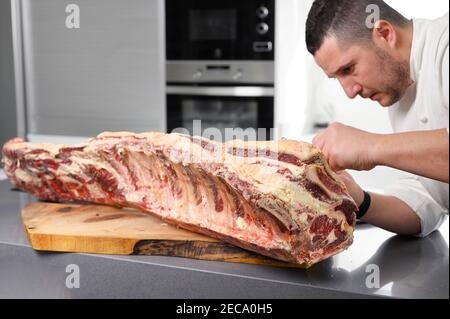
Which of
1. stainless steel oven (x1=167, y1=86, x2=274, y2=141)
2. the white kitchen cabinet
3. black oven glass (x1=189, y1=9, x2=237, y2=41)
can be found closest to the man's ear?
the white kitchen cabinet

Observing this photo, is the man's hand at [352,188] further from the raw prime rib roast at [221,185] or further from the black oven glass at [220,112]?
the black oven glass at [220,112]

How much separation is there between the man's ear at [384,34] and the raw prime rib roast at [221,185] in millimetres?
199

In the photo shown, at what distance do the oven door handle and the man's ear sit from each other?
1.16m

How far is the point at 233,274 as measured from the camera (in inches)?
28.7

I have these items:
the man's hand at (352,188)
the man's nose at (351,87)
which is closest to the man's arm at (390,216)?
the man's hand at (352,188)

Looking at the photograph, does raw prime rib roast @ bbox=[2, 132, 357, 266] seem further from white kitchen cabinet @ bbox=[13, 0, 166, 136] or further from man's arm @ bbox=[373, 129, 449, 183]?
white kitchen cabinet @ bbox=[13, 0, 166, 136]

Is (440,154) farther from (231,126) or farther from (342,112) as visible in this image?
(231,126)

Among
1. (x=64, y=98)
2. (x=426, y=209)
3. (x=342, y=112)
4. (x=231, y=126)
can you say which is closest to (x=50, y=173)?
(x=64, y=98)

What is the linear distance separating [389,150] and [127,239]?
1.24 feet

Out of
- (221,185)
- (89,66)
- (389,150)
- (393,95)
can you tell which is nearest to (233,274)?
(221,185)

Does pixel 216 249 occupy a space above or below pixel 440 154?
below
